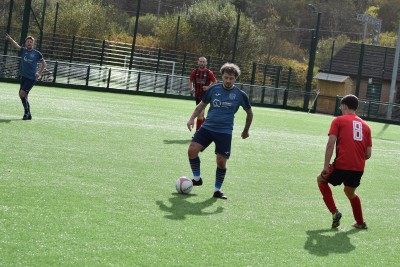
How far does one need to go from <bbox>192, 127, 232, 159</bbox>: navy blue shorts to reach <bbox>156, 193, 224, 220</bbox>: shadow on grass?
2.28ft

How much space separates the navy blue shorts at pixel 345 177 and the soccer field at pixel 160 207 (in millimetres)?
561

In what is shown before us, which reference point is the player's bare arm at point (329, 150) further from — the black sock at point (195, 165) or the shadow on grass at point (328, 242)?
the black sock at point (195, 165)

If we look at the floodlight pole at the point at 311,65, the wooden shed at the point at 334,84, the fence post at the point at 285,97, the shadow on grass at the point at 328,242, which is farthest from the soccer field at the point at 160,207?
the wooden shed at the point at 334,84

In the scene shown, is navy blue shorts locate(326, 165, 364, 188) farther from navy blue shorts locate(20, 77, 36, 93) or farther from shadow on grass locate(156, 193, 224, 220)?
navy blue shorts locate(20, 77, 36, 93)

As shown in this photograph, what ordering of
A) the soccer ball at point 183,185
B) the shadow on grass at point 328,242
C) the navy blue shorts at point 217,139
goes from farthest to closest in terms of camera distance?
the navy blue shorts at point 217,139
the soccer ball at point 183,185
the shadow on grass at point 328,242

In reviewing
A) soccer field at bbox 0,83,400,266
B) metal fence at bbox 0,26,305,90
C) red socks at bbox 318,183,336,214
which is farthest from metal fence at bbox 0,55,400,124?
red socks at bbox 318,183,336,214

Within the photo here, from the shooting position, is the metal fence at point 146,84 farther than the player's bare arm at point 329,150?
Yes

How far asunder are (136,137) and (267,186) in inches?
221

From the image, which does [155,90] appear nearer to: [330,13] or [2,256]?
[2,256]

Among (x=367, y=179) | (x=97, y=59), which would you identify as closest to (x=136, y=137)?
(x=367, y=179)

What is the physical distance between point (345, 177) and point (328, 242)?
3.47 feet

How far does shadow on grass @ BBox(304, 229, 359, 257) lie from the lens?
769 centimetres

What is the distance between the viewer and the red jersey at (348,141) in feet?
29.2

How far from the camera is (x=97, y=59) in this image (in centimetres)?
4409
